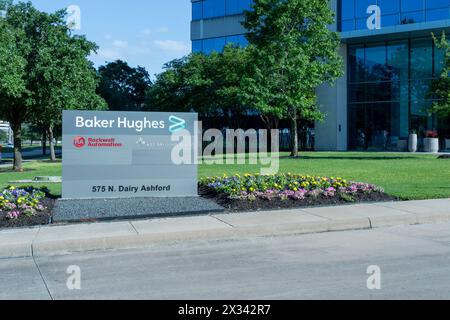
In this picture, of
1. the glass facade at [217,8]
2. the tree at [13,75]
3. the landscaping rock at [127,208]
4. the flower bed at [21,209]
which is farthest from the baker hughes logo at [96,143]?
the glass facade at [217,8]

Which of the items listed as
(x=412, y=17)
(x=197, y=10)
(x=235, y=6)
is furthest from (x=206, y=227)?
(x=197, y=10)

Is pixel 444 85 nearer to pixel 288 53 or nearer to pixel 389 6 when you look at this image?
pixel 288 53

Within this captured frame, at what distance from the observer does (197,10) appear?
4888 cm

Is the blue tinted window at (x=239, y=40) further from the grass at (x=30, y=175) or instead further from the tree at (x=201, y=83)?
the grass at (x=30, y=175)

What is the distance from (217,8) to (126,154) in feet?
124

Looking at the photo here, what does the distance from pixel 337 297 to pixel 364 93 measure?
3460cm

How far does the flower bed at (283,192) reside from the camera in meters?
11.2

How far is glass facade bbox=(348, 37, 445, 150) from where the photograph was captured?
1389 inches

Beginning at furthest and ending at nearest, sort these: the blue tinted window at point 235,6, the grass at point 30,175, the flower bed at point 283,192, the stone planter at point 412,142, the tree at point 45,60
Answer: the blue tinted window at point 235,6, the stone planter at point 412,142, the tree at point 45,60, the grass at point 30,175, the flower bed at point 283,192

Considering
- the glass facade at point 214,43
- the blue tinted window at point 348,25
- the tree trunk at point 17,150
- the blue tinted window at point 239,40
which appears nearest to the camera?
the tree trunk at point 17,150

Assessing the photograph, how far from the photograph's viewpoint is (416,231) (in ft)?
30.0

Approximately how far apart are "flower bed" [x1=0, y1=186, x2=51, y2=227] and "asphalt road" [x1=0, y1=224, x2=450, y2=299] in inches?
86.8

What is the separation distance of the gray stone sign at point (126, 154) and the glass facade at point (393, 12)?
27.0 meters
